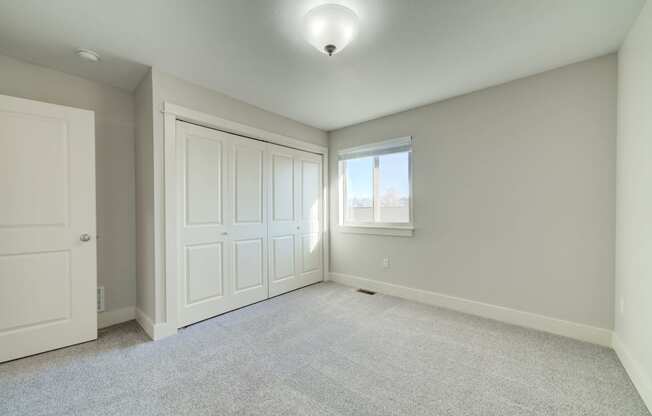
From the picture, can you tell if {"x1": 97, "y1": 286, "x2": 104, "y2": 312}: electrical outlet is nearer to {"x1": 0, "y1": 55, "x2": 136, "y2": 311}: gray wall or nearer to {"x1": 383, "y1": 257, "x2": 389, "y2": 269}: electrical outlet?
{"x1": 0, "y1": 55, "x2": 136, "y2": 311}: gray wall

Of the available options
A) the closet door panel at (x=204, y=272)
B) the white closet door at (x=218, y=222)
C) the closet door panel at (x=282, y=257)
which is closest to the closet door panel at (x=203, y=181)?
the white closet door at (x=218, y=222)

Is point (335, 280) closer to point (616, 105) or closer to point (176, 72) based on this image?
point (176, 72)

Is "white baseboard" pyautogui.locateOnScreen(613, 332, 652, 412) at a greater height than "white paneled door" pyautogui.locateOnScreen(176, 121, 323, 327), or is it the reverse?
"white paneled door" pyautogui.locateOnScreen(176, 121, 323, 327)

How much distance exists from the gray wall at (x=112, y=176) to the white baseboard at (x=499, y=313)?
113 inches

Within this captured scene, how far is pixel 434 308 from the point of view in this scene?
3023 millimetres

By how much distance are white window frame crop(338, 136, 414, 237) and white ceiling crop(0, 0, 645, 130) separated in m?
0.79

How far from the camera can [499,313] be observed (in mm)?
2674

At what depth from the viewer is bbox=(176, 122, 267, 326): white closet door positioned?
2596 millimetres

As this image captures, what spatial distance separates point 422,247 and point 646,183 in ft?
6.25

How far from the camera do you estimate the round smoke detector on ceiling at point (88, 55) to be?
2088 millimetres

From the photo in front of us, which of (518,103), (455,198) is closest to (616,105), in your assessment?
(518,103)

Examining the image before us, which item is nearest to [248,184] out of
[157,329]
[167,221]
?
[167,221]

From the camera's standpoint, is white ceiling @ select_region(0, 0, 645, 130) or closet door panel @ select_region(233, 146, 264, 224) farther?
closet door panel @ select_region(233, 146, 264, 224)

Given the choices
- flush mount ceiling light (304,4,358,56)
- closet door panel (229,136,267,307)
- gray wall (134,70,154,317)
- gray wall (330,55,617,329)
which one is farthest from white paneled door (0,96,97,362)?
gray wall (330,55,617,329)
